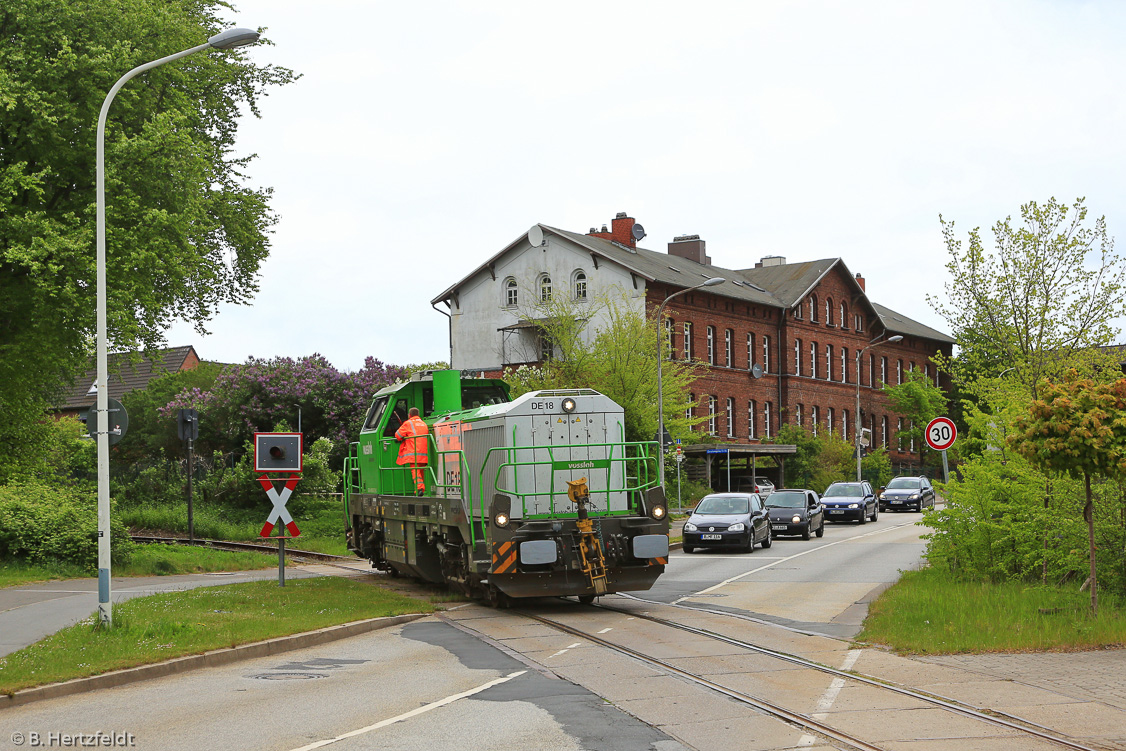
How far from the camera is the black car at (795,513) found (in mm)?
34281

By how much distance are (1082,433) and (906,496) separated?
4008cm

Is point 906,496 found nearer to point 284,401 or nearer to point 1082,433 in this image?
point 284,401

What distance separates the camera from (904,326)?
78.4m

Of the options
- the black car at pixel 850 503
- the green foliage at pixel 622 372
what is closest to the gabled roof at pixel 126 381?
the green foliage at pixel 622 372

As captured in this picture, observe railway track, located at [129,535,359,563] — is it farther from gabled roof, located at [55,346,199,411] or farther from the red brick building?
the red brick building

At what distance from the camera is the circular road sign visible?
69.8 ft

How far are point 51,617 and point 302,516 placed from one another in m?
20.4

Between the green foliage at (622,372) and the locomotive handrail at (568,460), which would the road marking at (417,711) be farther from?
the green foliage at (622,372)

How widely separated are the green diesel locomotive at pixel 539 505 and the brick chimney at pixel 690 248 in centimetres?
5110

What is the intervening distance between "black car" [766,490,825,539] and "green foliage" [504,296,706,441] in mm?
6282

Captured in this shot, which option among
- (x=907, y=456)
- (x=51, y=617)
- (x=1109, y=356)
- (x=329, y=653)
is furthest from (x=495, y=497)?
(x=907, y=456)

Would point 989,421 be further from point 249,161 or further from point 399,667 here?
point 249,161

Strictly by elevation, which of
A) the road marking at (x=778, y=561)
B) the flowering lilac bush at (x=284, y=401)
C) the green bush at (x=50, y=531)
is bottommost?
the road marking at (x=778, y=561)

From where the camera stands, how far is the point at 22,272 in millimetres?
25016
